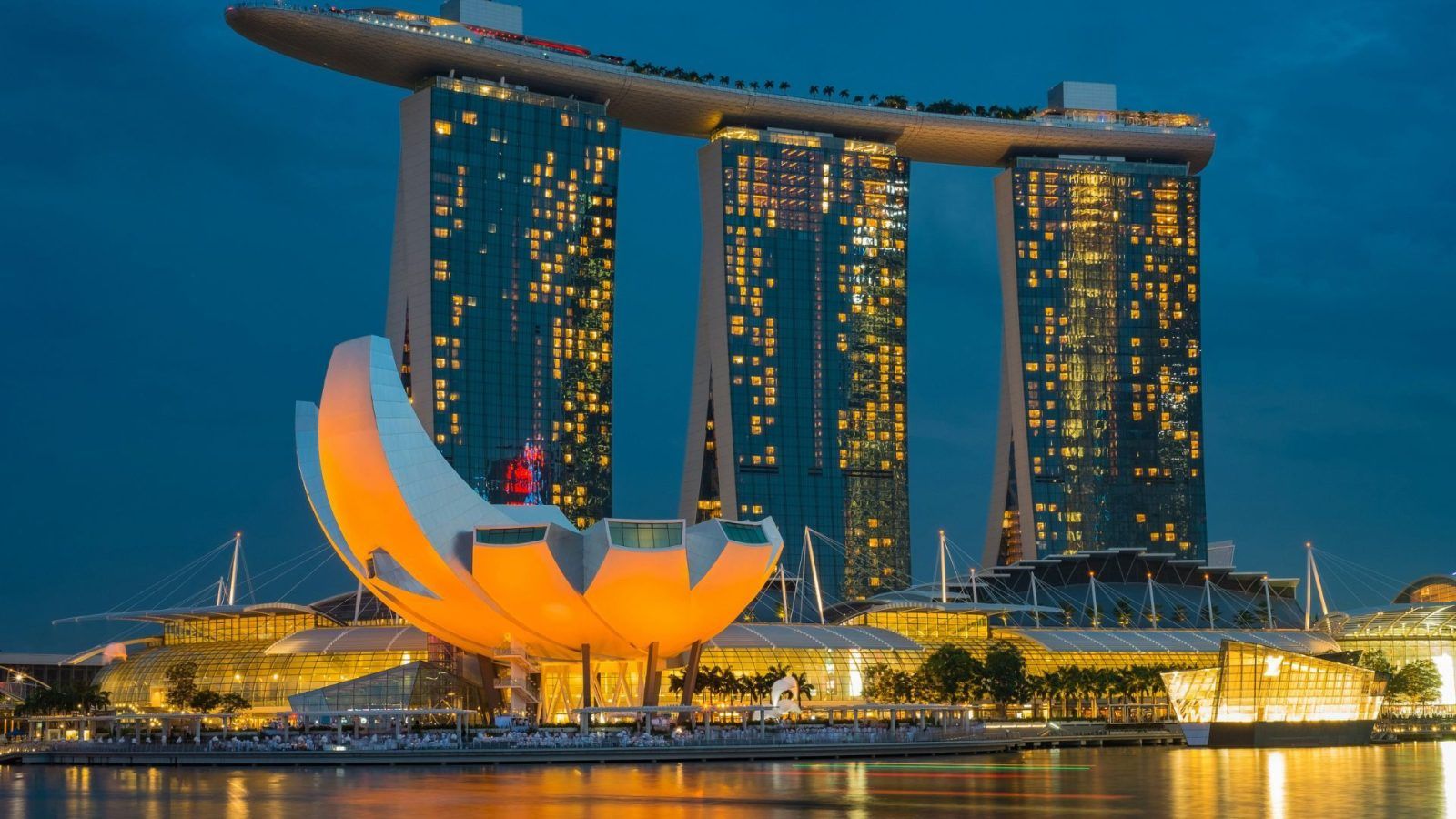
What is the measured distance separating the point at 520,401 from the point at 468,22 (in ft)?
126

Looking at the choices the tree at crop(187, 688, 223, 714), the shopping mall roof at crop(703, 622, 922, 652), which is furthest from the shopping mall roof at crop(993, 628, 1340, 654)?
the tree at crop(187, 688, 223, 714)

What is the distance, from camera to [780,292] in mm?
183625

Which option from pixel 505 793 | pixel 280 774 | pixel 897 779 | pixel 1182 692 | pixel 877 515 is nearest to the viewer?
pixel 505 793

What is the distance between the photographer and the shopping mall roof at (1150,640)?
483 feet

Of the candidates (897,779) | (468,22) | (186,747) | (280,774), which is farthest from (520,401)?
(897,779)

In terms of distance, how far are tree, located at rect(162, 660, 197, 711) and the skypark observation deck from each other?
62.8 metres

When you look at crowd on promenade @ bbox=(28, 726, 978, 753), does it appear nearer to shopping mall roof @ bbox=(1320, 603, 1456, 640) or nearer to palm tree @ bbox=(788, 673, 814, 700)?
palm tree @ bbox=(788, 673, 814, 700)

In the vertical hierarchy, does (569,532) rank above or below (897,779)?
above

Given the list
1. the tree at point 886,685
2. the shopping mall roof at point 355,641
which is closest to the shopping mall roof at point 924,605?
the tree at point 886,685

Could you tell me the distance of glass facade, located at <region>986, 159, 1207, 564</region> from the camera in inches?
7470

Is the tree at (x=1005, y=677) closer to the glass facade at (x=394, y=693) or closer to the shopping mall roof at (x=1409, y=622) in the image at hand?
the glass facade at (x=394, y=693)

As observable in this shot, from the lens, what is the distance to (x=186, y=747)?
100m

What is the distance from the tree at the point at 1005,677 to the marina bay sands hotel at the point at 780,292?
49.7 m

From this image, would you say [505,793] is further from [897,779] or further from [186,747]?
[186,747]
